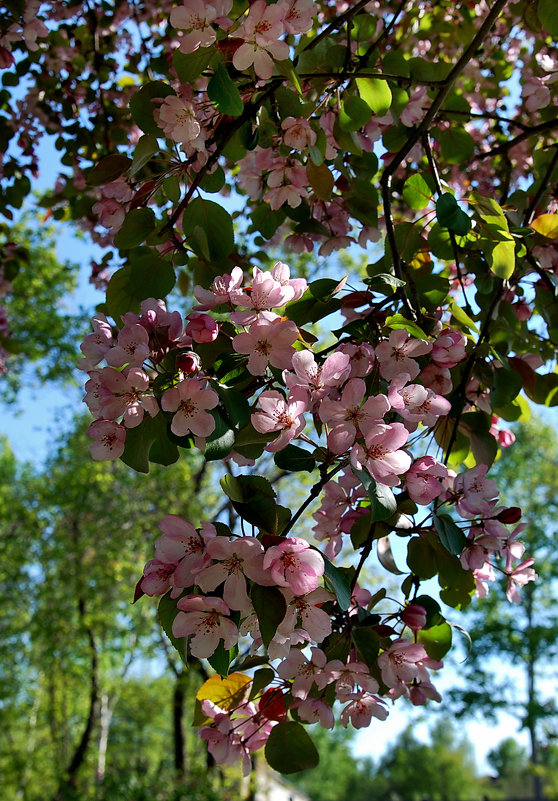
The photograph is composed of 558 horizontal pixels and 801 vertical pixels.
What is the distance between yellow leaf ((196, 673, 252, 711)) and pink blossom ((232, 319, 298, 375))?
1.66 feet

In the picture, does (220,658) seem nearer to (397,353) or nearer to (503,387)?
(397,353)

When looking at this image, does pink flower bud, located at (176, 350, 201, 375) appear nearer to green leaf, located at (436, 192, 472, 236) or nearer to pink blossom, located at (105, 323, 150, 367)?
pink blossom, located at (105, 323, 150, 367)

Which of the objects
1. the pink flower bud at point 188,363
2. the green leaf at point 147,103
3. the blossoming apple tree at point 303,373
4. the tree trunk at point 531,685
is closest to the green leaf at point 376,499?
the blossoming apple tree at point 303,373

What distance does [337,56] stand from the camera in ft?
4.58

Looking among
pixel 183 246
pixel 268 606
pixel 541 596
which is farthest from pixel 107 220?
pixel 541 596

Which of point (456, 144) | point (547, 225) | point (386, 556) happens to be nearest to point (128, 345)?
point (386, 556)

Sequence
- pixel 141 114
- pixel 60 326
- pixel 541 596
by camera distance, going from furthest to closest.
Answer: pixel 541 596 < pixel 60 326 < pixel 141 114

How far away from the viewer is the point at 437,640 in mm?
1087

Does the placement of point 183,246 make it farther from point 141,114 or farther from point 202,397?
point 202,397

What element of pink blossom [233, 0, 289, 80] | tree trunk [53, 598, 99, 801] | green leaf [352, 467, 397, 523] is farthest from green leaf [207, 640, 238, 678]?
tree trunk [53, 598, 99, 801]

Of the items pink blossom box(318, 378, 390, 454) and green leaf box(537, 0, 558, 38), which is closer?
pink blossom box(318, 378, 390, 454)

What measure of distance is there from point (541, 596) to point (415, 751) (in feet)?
63.5

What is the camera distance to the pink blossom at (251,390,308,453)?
796 mm

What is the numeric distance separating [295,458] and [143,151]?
1.78 feet
